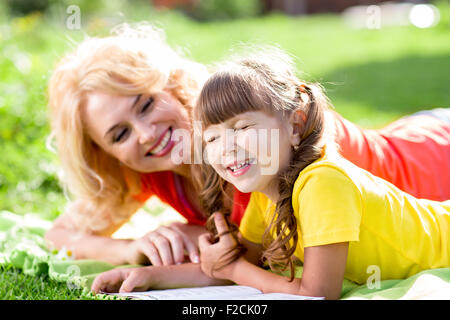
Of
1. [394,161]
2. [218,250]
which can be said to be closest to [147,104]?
[218,250]

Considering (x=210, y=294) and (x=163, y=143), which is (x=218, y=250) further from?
(x=163, y=143)

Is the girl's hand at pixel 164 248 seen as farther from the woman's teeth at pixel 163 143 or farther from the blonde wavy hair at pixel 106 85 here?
the blonde wavy hair at pixel 106 85

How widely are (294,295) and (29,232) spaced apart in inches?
73.0

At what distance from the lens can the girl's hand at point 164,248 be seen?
273 cm

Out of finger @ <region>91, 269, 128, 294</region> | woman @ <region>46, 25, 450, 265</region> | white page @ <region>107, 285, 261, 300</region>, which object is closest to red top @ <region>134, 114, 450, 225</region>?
woman @ <region>46, 25, 450, 265</region>

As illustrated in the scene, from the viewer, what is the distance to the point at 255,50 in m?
2.41

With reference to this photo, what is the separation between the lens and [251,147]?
210 cm

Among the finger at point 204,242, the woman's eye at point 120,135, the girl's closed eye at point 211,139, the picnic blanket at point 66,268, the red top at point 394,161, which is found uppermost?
the girl's closed eye at point 211,139

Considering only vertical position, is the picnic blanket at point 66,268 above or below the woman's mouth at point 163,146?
below

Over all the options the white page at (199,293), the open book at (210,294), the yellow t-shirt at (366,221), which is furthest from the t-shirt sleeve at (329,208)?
the white page at (199,293)

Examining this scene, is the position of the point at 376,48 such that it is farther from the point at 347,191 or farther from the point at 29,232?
the point at 347,191

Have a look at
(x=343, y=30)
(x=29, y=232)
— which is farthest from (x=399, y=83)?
(x=29, y=232)

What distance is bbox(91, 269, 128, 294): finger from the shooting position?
2494 millimetres

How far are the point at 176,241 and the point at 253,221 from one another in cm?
37
